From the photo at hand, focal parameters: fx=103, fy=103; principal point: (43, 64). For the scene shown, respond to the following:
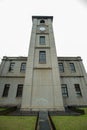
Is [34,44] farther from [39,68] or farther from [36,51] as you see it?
[39,68]

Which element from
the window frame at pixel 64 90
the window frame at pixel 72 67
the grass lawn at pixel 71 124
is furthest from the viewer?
the window frame at pixel 72 67

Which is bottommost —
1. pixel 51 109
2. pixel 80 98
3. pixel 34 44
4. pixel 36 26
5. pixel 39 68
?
pixel 51 109

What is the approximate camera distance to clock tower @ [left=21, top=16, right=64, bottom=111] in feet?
34.3

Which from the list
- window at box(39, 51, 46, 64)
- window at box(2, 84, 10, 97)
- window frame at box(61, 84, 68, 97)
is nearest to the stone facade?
window frame at box(61, 84, 68, 97)

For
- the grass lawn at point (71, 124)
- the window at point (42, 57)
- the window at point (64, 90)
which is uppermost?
the window at point (42, 57)

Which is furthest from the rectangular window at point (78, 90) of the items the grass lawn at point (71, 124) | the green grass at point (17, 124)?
the green grass at point (17, 124)

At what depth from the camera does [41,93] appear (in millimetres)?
11047

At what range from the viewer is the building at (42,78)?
35.2 ft

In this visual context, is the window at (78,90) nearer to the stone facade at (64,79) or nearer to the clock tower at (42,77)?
the stone facade at (64,79)

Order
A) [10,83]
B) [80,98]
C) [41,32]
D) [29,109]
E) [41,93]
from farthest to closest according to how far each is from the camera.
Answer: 1. [41,32]
2. [10,83]
3. [80,98]
4. [41,93]
5. [29,109]

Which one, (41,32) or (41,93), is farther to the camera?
(41,32)

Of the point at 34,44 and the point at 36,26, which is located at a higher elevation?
the point at 36,26

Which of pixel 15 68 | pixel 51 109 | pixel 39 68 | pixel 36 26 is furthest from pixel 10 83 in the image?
pixel 36 26

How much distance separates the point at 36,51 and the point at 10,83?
6.45 m
